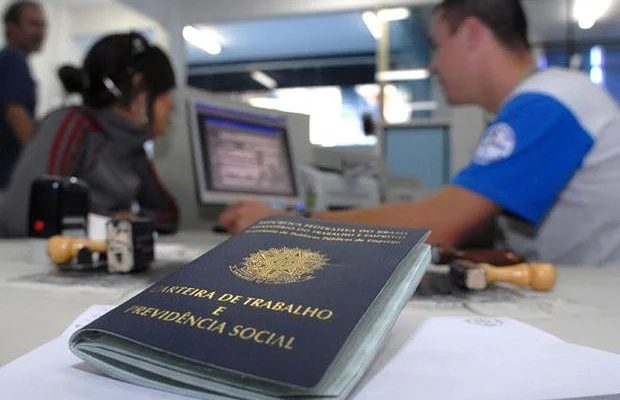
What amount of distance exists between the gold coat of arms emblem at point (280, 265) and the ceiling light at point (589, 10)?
5.54 metres

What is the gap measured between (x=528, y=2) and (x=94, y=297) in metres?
4.98

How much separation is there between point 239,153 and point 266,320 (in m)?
1.32

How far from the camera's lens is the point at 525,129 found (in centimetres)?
110

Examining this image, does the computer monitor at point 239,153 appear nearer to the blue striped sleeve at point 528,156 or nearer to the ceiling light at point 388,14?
the blue striped sleeve at point 528,156

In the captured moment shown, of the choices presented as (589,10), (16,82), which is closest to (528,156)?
(16,82)

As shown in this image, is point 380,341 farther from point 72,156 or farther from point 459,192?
point 72,156

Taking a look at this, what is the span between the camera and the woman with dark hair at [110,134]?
1.39 metres

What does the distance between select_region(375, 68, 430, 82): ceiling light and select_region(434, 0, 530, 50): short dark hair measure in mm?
3238

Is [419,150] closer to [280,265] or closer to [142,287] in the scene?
[142,287]

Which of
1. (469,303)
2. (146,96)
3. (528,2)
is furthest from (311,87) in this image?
(469,303)

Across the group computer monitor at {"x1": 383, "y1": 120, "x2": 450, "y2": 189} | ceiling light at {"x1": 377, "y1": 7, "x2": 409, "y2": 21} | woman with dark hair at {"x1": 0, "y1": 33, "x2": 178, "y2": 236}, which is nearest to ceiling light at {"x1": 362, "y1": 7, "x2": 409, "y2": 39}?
ceiling light at {"x1": 377, "y1": 7, "x2": 409, "y2": 21}

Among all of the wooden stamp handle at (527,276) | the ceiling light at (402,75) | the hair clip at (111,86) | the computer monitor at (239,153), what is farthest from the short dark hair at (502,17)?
the ceiling light at (402,75)

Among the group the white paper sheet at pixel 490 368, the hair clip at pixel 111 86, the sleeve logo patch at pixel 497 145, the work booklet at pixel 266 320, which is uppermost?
the hair clip at pixel 111 86

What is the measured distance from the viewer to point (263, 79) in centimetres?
704
